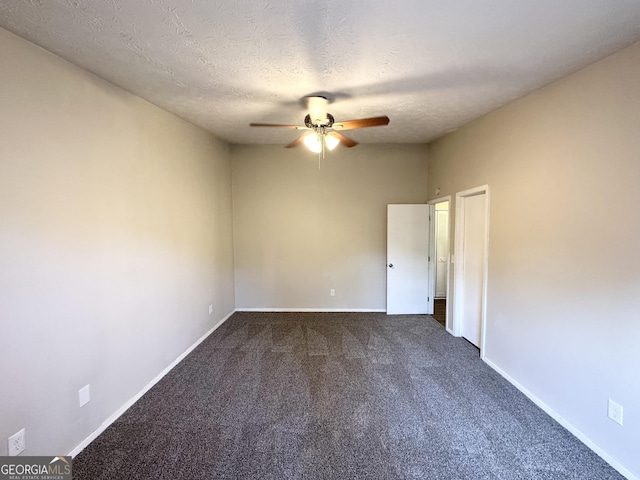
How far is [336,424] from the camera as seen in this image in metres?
2.29

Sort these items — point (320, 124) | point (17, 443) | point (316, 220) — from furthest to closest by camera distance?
point (316, 220)
point (320, 124)
point (17, 443)

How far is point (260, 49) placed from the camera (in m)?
1.94

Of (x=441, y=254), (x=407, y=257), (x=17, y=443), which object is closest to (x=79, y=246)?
(x=17, y=443)

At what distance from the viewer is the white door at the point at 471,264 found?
357cm

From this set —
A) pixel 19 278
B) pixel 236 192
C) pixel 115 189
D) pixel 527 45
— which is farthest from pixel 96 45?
pixel 236 192

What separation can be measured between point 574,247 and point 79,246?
11.7 ft

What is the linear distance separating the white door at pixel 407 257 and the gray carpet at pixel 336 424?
1351 mm

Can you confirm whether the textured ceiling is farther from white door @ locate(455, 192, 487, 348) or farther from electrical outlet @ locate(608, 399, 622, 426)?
electrical outlet @ locate(608, 399, 622, 426)

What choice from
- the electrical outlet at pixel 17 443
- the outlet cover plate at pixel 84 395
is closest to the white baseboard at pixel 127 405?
the outlet cover plate at pixel 84 395

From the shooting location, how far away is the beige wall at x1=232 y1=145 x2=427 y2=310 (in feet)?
16.3

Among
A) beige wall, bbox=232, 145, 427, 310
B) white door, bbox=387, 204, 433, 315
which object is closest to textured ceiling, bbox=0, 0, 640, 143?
beige wall, bbox=232, 145, 427, 310

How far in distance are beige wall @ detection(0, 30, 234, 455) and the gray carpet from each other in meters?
0.41

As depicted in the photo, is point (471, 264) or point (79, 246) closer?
point (79, 246)

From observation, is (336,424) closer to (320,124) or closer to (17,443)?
(17,443)
